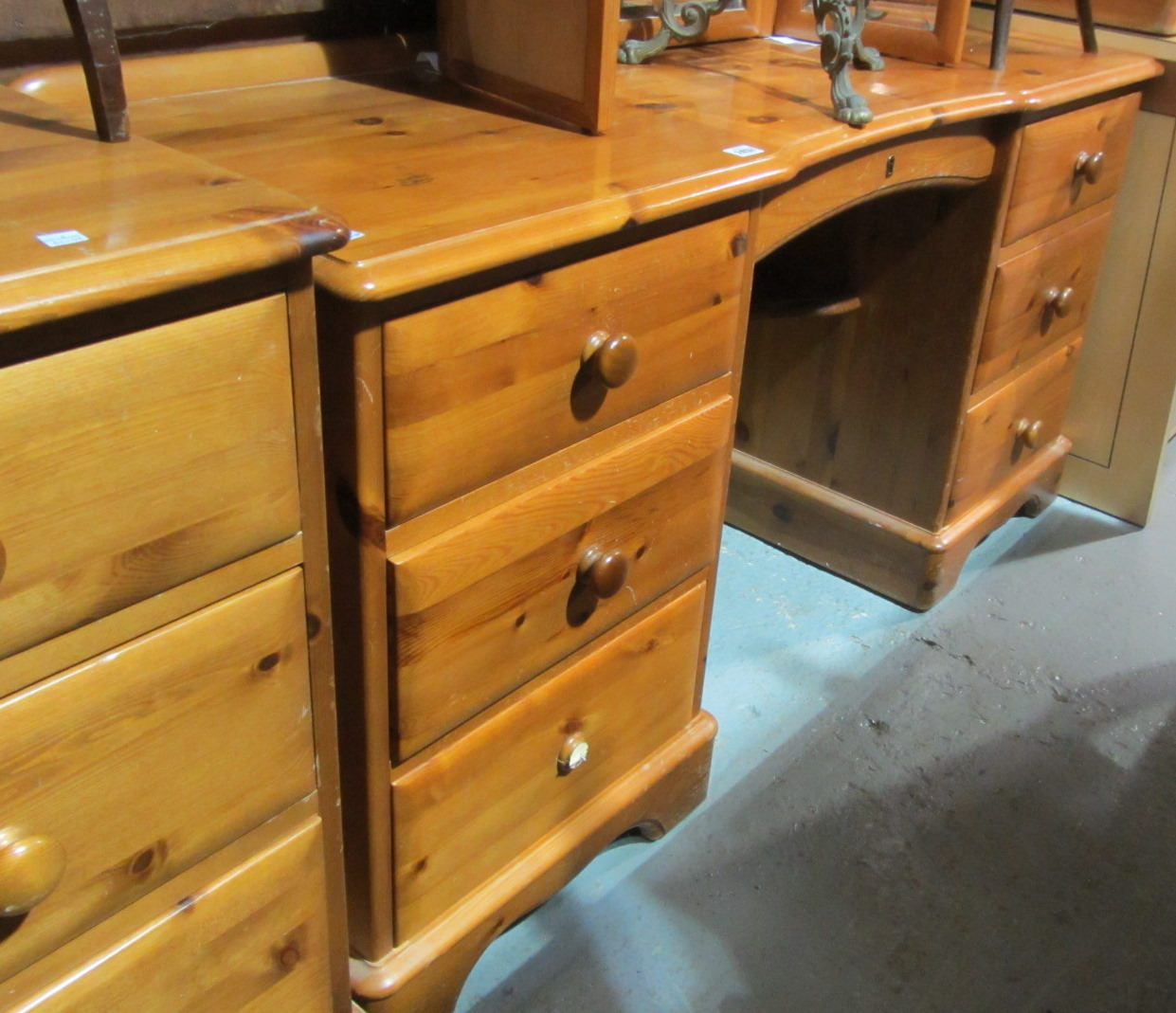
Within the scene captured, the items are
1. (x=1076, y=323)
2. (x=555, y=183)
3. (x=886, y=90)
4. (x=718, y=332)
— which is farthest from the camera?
(x=1076, y=323)

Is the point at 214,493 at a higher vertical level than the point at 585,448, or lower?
higher

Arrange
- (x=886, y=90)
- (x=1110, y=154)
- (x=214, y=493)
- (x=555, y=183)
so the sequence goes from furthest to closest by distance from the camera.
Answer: (x=1110, y=154)
(x=886, y=90)
(x=555, y=183)
(x=214, y=493)

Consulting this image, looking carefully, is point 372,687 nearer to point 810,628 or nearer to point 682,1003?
point 682,1003

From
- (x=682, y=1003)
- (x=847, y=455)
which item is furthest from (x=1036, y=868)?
(x=847, y=455)

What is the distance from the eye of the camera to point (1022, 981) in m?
1.21

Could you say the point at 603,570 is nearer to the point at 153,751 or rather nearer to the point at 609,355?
the point at 609,355

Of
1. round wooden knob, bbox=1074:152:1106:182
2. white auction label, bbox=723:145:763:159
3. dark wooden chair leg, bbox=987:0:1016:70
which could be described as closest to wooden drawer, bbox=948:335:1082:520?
round wooden knob, bbox=1074:152:1106:182

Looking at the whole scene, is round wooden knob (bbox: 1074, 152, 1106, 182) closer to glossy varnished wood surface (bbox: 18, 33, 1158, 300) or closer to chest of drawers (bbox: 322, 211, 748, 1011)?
glossy varnished wood surface (bbox: 18, 33, 1158, 300)

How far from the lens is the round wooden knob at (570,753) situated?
1.12 metres

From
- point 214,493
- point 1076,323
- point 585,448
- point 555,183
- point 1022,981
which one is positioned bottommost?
point 1022,981

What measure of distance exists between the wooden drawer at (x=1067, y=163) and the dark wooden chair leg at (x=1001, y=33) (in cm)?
10

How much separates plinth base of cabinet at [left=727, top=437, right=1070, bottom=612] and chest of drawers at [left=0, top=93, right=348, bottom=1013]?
1183 mm

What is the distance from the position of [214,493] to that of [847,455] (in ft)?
4.32

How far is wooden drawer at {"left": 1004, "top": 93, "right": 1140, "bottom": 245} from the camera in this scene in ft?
5.00
